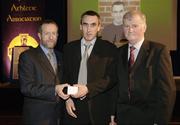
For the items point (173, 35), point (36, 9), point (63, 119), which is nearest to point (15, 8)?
point (36, 9)

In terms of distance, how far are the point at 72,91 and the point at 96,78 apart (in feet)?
0.94

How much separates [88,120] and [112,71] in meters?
0.44

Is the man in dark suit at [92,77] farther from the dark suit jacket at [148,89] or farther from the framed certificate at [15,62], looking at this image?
the framed certificate at [15,62]

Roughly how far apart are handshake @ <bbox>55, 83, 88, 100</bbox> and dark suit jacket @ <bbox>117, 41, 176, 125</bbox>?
11.1 inches

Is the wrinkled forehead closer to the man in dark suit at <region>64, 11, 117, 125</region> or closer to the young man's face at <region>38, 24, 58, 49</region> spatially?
the man in dark suit at <region>64, 11, 117, 125</region>

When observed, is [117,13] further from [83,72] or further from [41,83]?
[41,83]

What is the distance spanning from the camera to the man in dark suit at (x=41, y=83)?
3.13m

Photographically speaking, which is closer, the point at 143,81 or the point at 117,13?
the point at 143,81

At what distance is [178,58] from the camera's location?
7.56 metres

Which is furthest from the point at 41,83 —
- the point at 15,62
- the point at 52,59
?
the point at 15,62

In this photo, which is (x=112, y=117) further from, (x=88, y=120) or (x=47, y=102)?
(x=47, y=102)

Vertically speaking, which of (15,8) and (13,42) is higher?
(15,8)

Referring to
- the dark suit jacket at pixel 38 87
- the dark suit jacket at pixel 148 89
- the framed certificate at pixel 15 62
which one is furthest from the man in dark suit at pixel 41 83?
the framed certificate at pixel 15 62

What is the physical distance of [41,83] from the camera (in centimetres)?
316
